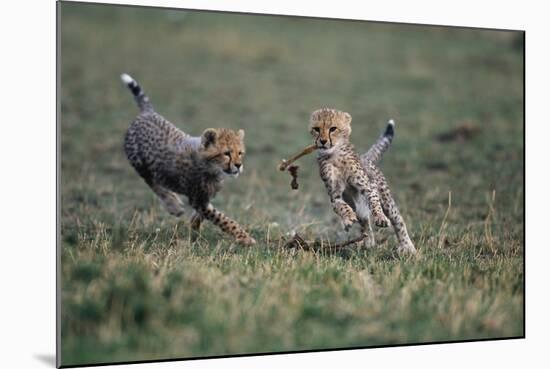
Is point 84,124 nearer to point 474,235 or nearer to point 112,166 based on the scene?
point 112,166

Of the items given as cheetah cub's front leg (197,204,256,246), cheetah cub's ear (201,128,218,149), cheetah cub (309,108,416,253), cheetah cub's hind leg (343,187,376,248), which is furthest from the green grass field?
cheetah cub's ear (201,128,218,149)

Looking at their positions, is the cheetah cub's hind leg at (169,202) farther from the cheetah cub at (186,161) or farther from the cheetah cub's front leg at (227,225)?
the cheetah cub's front leg at (227,225)

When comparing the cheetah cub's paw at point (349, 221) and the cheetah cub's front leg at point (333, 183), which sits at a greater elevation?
the cheetah cub's front leg at point (333, 183)

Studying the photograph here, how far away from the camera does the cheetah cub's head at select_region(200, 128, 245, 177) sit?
205 inches

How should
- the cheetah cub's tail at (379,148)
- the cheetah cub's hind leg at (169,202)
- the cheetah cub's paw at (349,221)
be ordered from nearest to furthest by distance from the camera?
the cheetah cub's paw at (349,221) < the cheetah cub's tail at (379,148) < the cheetah cub's hind leg at (169,202)

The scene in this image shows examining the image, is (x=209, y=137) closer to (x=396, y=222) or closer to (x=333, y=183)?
(x=333, y=183)

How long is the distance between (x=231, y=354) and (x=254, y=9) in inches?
85.7

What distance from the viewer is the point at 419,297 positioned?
4.72 m

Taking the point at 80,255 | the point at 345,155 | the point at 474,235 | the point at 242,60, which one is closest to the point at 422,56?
the point at 242,60

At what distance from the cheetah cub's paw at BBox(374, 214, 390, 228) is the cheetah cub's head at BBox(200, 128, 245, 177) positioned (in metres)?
0.87

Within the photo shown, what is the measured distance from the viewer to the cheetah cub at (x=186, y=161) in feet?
17.2

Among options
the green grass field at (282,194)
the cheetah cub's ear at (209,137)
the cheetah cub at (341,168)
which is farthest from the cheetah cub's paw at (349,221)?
the cheetah cub's ear at (209,137)

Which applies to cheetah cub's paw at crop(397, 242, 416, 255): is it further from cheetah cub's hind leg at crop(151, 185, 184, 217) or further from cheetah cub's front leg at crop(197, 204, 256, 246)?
cheetah cub's hind leg at crop(151, 185, 184, 217)

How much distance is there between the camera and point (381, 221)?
4.93 m
